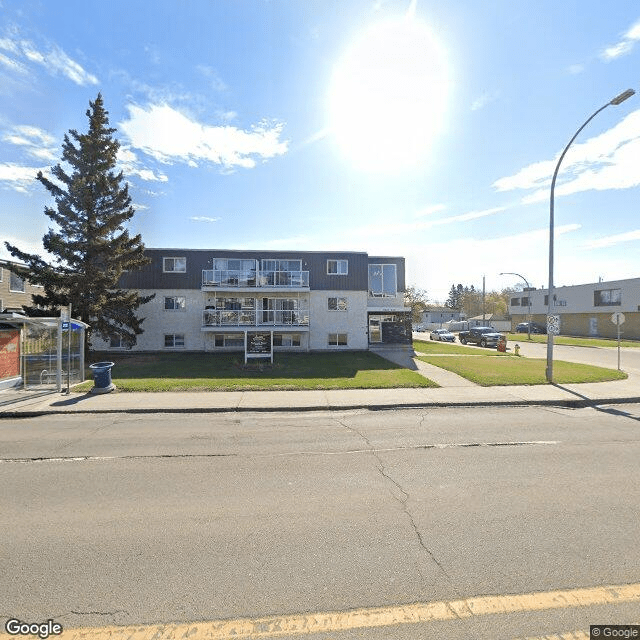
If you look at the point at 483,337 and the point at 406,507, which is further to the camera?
the point at 483,337

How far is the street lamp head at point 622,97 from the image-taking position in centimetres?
1143

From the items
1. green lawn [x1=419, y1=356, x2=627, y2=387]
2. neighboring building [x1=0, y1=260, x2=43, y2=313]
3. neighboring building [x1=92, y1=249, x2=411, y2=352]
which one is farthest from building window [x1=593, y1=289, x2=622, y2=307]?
neighboring building [x1=0, y1=260, x2=43, y2=313]

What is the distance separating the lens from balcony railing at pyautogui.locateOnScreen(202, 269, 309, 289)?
2472 cm

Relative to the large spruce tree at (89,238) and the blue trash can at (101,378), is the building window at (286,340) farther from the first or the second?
the blue trash can at (101,378)

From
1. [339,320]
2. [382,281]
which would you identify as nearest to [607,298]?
[382,281]

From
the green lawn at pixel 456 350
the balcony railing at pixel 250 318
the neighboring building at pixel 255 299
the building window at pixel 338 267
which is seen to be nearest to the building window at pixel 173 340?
the neighboring building at pixel 255 299

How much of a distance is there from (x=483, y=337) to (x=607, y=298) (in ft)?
76.2

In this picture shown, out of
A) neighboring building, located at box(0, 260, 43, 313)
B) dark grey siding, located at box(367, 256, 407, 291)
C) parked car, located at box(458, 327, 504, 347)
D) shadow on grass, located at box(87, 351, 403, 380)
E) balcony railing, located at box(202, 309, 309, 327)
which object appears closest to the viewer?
shadow on grass, located at box(87, 351, 403, 380)

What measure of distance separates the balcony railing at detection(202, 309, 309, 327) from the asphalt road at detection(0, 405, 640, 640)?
54.5 feet

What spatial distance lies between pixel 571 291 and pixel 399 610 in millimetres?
58532

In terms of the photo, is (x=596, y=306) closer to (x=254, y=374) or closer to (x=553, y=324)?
(x=553, y=324)

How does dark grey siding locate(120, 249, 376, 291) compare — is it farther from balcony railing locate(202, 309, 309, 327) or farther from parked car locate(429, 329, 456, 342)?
parked car locate(429, 329, 456, 342)

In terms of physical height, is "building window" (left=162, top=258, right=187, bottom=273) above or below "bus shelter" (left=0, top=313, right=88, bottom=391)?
above

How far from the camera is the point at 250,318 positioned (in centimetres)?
2438
